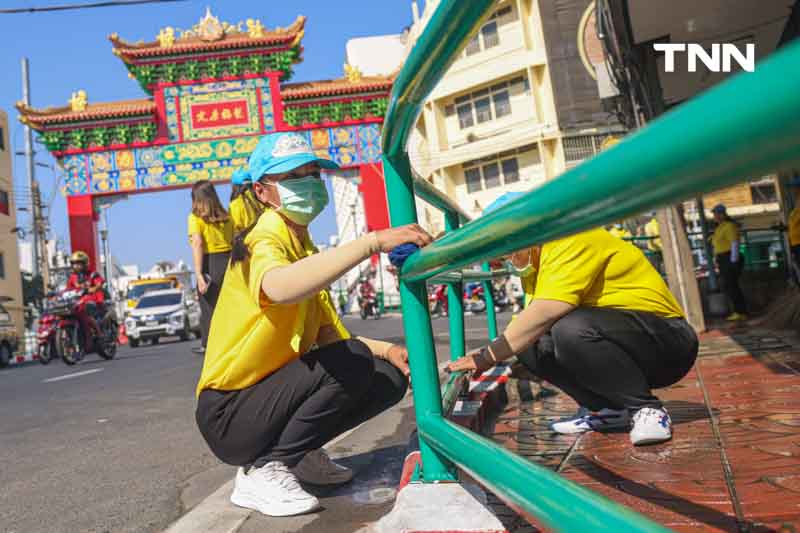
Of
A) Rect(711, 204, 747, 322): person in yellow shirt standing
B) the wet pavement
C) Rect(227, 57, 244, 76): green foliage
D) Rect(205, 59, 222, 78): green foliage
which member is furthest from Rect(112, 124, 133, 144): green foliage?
the wet pavement

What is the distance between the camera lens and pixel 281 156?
208 centimetres

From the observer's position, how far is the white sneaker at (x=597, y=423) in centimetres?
260

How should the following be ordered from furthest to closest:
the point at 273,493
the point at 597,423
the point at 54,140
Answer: the point at 54,140 < the point at 597,423 < the point at 273,493

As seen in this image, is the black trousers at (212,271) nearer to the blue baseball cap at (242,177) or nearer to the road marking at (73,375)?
the blue baseball cap at (242,177)

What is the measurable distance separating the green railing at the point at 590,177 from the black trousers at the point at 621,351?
0.92 m

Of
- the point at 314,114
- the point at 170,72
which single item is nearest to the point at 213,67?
the point at 170,72

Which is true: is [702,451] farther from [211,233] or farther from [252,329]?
[211,233]

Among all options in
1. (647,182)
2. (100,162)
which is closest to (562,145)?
(100,162)

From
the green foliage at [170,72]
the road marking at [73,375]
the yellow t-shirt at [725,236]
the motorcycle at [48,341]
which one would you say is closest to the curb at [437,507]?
the road marking at [73,375]

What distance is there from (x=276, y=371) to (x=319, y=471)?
1.26ft

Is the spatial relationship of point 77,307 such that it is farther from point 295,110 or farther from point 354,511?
point 295,110

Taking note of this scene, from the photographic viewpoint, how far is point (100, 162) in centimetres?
2181

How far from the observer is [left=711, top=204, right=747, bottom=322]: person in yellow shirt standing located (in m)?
7.16

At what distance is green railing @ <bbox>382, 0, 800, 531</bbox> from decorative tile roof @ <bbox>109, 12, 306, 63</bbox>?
22.3 m
